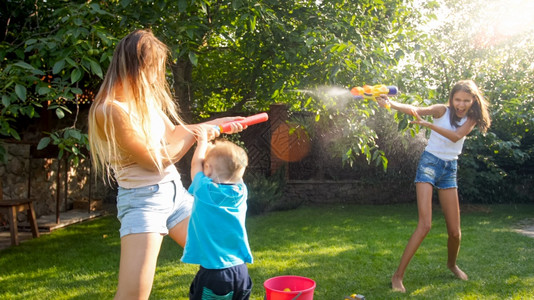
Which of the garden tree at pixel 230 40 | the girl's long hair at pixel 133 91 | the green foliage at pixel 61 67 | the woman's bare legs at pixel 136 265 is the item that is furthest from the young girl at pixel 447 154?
the green foliage at pixel 61 67

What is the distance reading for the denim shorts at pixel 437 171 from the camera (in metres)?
3.66

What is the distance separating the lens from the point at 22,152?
678 centimetres

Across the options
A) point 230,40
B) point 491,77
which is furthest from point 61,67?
point 491,77

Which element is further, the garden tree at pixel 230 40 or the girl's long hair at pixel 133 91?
the garden tree at pixel 230 40

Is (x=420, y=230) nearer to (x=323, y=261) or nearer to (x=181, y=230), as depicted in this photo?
(x=323, y=261)

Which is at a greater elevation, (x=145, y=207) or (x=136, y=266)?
(x=145, y=207)

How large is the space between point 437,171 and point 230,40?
104 inches

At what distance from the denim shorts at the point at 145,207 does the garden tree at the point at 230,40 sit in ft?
4.50

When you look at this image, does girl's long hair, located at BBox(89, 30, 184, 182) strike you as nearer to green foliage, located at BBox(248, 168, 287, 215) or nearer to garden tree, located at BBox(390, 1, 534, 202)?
green foliage, located at BBox(248, 168, 287, 215)

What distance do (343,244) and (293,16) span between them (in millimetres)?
2775

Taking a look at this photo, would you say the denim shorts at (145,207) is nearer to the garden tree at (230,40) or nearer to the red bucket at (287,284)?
the red bucket at (287,284)

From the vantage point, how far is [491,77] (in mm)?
8461

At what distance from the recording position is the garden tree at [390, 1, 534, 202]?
323 inches

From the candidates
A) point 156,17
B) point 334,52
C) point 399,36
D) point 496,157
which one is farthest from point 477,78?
point 156,17
